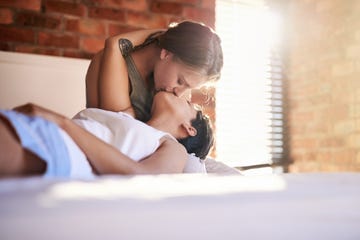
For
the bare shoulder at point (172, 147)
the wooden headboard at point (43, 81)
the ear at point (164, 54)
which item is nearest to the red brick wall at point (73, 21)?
the wooden headboard at point (43, 81)

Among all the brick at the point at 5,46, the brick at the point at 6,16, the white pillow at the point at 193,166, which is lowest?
the white pillow at the point at 193,166

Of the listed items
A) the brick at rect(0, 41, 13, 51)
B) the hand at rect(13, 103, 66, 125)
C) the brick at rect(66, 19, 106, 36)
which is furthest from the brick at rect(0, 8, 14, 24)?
the hand at rect(13, 103, 66, 125)

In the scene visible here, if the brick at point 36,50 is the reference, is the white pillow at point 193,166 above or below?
below

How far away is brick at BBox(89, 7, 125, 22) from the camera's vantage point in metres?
2.65

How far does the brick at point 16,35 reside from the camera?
8.01 ft

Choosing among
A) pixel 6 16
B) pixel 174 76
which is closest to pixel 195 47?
pixel 174 76

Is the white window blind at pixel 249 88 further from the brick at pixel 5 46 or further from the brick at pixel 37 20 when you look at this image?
the brick at pixel 5 46

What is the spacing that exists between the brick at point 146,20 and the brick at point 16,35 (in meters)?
0.60

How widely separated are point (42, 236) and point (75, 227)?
3cm

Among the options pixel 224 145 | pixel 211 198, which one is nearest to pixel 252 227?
pixel 211 198

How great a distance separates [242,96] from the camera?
3201mm

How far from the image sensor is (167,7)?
112 inches

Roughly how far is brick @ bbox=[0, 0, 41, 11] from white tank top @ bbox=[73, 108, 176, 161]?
5.39 ft

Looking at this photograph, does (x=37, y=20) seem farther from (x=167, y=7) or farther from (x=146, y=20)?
(x=167, y=7)
